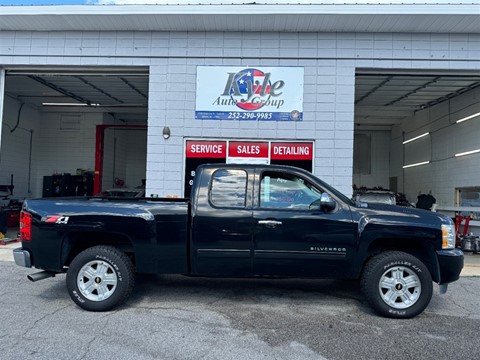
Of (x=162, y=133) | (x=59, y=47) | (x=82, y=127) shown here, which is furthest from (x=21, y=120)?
(x=162, y=133)

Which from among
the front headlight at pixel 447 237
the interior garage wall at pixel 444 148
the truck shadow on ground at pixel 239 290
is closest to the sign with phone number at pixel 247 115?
the truck shadow on ground at pixel 239 290

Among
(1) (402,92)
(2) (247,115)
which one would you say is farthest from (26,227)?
(1) (402,92)

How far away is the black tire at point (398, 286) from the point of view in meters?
4.95

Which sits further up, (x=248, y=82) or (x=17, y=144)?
(x=248, y=82)

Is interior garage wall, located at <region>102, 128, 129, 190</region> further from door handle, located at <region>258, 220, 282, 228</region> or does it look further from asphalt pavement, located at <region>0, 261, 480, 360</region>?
door handle, located at <region>258, 220, 282, 228</region>

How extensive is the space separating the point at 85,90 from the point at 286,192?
1146cm

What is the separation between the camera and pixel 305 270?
5094mm

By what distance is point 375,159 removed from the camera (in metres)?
22.0

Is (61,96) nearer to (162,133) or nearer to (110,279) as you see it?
(162,133)

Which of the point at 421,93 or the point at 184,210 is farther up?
the point at 421,93

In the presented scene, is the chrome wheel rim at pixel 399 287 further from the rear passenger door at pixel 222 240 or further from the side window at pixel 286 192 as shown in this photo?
the rear passenger door at pixel 222 240

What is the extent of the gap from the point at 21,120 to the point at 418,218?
17.0m

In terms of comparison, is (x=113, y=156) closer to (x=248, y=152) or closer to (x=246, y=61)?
(x=248, y=152)

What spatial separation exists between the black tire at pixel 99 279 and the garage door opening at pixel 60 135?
34.4 ft
